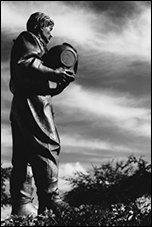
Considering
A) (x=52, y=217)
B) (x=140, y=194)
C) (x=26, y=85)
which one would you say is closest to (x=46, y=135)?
(x=26, y=85)

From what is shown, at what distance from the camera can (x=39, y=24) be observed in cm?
985

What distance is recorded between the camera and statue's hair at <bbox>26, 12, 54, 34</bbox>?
32.3ft

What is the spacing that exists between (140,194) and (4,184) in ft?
35.9

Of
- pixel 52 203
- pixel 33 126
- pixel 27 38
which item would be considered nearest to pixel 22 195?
pixel 52 203

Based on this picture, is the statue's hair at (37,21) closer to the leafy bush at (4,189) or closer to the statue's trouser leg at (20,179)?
the statue's trouser leg at (20,179)

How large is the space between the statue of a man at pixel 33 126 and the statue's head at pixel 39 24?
131mm

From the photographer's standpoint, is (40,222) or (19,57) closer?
(40,222)

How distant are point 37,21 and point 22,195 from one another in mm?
3024

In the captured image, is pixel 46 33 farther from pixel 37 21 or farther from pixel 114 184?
pixel 114 184

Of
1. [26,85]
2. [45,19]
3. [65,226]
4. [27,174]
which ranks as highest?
[45,19]

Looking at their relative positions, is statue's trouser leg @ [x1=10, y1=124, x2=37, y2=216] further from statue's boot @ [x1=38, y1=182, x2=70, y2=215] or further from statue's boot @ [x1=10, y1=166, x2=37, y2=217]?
statue's boot @ [x1=38, y1=182, x2=70, y2=215]

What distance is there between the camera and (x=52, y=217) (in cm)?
822

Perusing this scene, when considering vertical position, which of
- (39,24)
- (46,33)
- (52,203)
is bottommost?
(52,203)

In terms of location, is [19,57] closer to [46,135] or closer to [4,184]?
[46,135]
